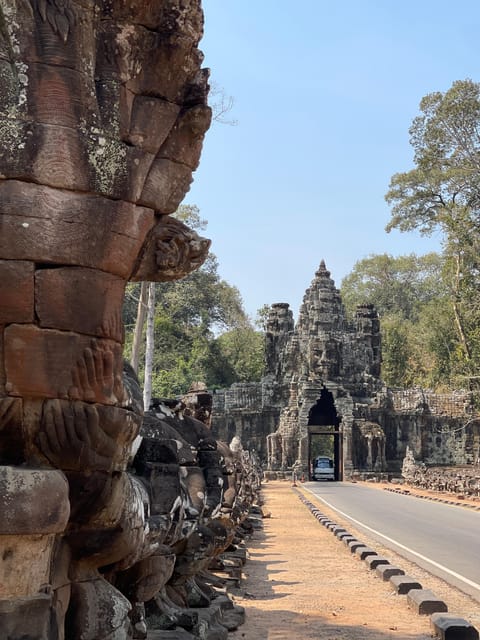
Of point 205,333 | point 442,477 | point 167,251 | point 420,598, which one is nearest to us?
point 167,251

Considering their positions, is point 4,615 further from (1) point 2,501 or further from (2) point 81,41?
(2) point 81,41

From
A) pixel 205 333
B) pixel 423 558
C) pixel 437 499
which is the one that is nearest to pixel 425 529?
pixel 423 558

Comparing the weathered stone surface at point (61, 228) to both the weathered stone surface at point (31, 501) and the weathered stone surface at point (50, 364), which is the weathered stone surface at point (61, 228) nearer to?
the weathered stone surface at point (50, 364)

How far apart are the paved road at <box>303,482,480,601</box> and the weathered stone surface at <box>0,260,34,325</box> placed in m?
7.54

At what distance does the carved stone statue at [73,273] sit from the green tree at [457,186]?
45605 millimetres

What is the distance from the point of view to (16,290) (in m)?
4.18

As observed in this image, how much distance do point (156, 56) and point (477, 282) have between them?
48.1m

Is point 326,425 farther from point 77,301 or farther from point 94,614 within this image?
point 77,301

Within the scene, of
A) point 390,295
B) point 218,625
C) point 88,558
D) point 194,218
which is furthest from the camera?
point 390,295

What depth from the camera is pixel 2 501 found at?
3.91 m

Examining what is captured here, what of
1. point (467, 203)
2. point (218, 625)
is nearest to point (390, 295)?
point (467, 203)

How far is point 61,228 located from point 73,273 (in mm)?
213

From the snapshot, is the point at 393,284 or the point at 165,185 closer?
the point at 165,185

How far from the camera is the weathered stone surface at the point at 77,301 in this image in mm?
A: 4219
